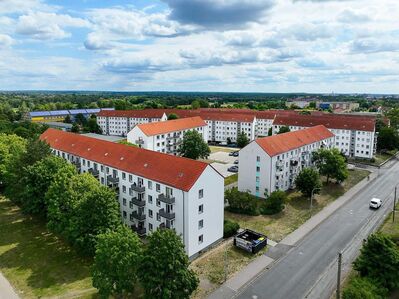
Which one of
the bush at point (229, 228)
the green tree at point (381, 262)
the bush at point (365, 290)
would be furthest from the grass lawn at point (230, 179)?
the bush at point (365, 290)

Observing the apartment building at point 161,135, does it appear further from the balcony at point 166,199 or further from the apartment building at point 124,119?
the balcony at point 166,199

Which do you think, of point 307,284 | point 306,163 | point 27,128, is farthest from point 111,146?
point 27,128

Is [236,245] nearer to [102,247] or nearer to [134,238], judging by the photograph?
[134,238]

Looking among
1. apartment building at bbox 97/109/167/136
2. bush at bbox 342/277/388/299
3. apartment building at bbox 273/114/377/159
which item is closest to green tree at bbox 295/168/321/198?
bush at bbox 342/277/388/299

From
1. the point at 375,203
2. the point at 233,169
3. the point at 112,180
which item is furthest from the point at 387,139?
the point at 112,180

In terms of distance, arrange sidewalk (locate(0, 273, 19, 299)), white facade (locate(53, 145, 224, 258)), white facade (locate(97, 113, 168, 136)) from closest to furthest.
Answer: sidewalk (locate(0, 273, 19, 299)), white facade (locate(53, 145, 224, 258)), white facade (locate(97, 113, 168, 136))

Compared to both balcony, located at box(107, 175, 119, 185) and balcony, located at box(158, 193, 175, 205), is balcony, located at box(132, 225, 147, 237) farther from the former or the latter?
balcony, located at box(107, 175, 119, 185)

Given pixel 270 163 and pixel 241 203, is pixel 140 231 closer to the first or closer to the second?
pixel 241 203
